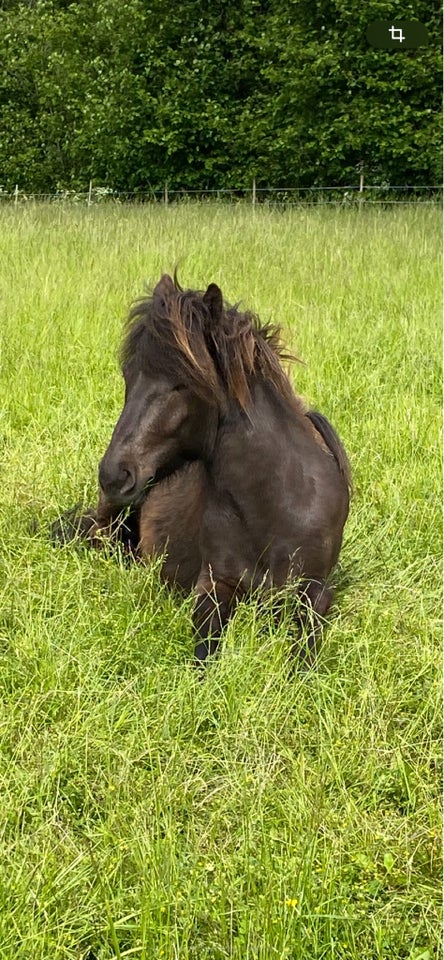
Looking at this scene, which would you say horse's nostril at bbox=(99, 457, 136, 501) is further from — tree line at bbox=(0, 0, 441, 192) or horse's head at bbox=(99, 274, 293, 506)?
tree line at bbox=(0, 0, 441, 192)

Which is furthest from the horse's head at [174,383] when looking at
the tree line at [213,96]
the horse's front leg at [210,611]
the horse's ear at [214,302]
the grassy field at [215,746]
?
the tree line at [213,96]

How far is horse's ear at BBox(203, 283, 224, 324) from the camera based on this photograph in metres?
2.81

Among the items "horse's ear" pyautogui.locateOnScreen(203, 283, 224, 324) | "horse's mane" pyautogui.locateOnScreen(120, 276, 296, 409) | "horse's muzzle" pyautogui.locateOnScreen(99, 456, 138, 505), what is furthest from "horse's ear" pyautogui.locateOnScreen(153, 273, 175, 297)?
"horse's muzzle" pyautogui.locateOnScreen(99, 456, 138, 505)

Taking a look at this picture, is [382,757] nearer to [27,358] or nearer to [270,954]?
[270,954]

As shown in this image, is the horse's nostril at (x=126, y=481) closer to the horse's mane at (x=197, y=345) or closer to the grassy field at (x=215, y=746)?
the horse's mane at (x=197, y=345)

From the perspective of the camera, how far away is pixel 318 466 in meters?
3.04

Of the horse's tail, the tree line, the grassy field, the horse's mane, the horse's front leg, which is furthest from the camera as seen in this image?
the tree line

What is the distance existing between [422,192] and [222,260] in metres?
11.2

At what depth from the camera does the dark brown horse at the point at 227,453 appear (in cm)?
276

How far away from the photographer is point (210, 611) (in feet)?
9.78

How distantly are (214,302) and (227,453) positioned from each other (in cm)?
47

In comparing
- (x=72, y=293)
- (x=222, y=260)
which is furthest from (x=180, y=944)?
(x=222, y=260)

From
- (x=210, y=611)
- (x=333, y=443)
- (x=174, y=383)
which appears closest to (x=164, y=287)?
(x=174, y=383)

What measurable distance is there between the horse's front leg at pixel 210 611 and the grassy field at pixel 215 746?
0.07 m
